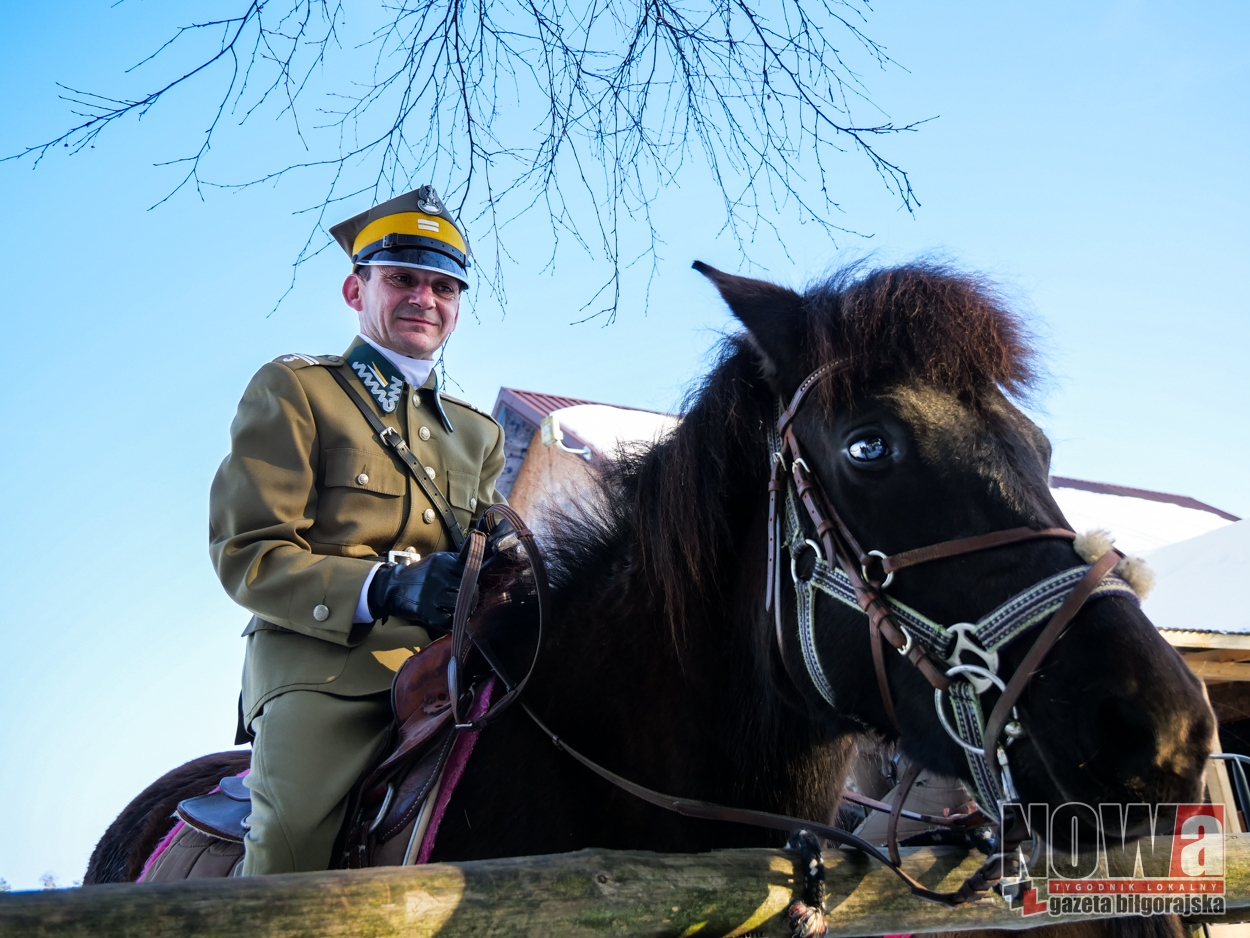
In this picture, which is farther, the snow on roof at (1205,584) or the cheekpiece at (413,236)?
the snow on roof at (1205,584)

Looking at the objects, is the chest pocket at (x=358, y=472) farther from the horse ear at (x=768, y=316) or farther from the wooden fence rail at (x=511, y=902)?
the wooden fence rail at (x=511, y=902)

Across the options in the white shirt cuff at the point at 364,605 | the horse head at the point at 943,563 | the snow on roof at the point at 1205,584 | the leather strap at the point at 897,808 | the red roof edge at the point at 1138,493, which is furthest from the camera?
the red roof edge at the point at 1138,493

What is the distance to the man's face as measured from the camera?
122 inches

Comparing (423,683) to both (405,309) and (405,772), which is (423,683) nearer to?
(405,772)

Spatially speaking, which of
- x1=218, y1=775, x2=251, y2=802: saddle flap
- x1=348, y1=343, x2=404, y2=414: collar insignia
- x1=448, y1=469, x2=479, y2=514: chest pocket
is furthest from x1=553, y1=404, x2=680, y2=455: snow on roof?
x1=218, y1=775, x2=251, y2=802: saddle flap

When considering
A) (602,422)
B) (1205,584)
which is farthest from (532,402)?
(1205,584)

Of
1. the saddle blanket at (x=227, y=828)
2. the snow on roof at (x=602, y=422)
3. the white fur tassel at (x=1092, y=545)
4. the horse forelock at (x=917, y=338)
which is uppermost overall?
the snow on roof at (x=602, y=422)

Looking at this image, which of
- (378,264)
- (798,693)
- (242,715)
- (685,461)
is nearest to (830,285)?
(685,461)

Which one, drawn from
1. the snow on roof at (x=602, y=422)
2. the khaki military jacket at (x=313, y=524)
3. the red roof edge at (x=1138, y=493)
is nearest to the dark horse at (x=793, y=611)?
the khaki military jacket at (x=313, y=524)

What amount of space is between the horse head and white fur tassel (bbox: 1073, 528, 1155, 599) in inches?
0.9

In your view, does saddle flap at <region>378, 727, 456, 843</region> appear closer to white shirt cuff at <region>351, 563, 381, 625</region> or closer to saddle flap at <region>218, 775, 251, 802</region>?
white shirt cuff at <region>351, 563, 381, 625</region>

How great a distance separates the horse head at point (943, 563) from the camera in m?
1.62

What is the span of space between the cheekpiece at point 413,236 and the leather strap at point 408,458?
47cm

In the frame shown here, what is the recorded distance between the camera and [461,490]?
313 cm
